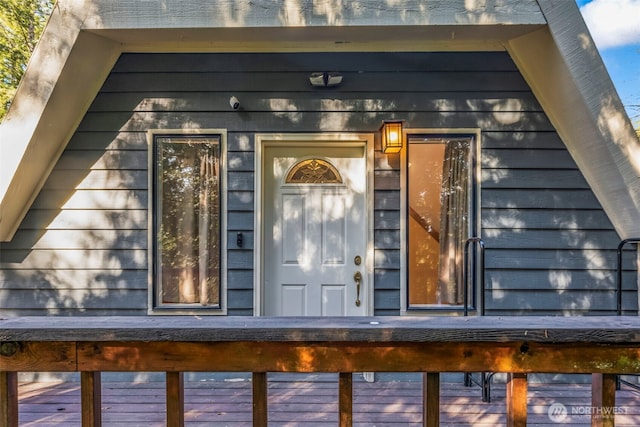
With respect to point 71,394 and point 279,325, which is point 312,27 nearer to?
point 279,325

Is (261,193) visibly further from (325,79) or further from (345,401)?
(345,401)

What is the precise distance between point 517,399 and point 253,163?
7.65ft

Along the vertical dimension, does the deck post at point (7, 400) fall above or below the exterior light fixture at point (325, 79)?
below

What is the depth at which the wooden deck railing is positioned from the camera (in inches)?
32.1

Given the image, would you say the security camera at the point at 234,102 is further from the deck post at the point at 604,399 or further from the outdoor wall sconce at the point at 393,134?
the deck post at the point at 604,399

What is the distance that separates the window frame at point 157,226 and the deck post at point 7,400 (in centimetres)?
197

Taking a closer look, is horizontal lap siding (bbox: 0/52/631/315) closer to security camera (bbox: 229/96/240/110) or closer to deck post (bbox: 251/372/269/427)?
security camera (bbox: 229/96/240/110)

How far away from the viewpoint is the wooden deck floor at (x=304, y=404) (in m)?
2.18

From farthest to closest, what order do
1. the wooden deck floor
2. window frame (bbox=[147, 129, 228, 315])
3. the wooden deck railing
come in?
window frame (bbox=[147, 129, 228, 315]) → the wooden deck floor → the wooden deck railing

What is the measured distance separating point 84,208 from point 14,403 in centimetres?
229

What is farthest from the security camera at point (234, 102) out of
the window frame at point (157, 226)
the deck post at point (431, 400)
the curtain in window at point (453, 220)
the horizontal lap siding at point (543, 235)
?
the deck post at point (431, 400)

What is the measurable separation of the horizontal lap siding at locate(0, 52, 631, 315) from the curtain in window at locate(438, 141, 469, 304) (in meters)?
0.15

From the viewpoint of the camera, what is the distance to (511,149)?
2801 millimetres

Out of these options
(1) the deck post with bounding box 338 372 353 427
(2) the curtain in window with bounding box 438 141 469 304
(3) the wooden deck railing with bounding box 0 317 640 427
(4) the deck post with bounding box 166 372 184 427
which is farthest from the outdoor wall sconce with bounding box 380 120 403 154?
(4) the deck post with bounding box 166 372 184 427
